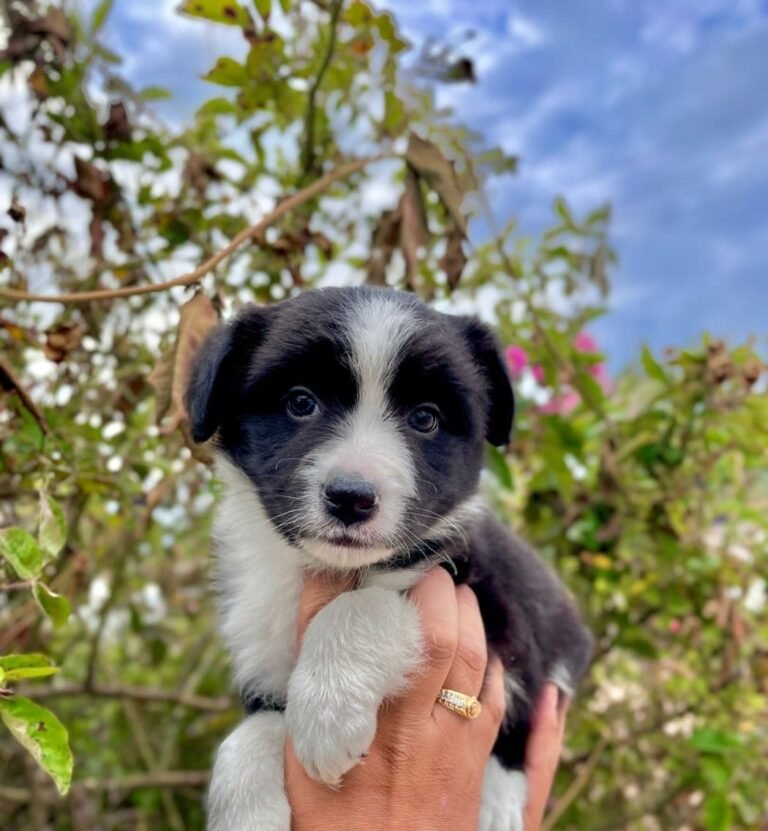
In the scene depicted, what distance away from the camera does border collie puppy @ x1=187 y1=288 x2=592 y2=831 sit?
1.88 meters

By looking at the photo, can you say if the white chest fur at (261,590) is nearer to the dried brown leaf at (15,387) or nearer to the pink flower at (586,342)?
the dried brown leaf at (15,387)

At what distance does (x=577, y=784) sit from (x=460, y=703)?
6.56 ft

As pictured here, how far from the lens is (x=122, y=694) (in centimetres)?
377

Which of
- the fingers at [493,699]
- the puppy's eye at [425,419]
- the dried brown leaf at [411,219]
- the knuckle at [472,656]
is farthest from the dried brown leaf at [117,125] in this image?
the fingers at [493,699]

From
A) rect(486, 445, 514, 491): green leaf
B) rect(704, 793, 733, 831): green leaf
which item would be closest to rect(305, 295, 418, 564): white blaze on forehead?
rect(486, 445, 514, 491): green leaf

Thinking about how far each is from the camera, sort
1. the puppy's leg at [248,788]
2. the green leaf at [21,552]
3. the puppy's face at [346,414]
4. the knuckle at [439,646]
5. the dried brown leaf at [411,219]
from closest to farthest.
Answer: the green leaf at [21,552]
the puppy's face at [346,414]
the puppy's leg at [248,788]
the knuckle at [439,646]
the dried brown leaf at [411,219]

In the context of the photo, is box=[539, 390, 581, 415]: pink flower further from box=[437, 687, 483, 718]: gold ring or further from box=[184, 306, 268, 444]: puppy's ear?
box=[184, 306, 268, 444]: puppy's ear

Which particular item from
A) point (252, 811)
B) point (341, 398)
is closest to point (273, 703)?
point (252, 811)

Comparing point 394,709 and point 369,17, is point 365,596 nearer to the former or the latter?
point 394,709

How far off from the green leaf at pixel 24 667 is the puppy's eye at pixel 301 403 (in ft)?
2.62

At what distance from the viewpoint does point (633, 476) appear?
Answer: 11.4ft

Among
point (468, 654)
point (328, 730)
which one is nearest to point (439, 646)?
point (468, 654)

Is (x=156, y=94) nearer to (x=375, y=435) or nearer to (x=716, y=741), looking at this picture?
(x=375, y=435)

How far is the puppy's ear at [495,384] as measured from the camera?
2.27 m
